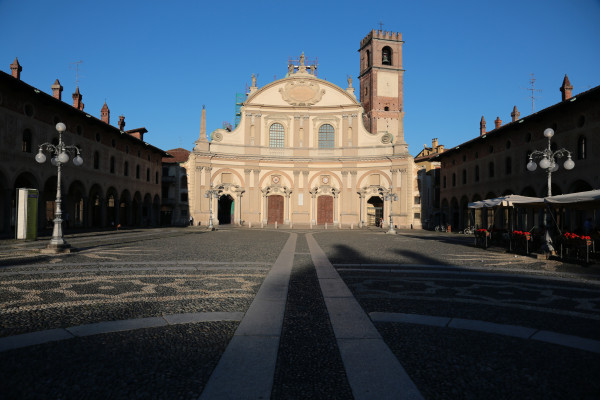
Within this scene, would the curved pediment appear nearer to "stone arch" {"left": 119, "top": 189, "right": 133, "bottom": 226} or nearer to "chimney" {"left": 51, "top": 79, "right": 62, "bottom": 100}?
"stone arch" {"left": 119, "top": 189, "right": 133, "bottom": 226}

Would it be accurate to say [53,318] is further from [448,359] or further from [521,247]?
[521,247]

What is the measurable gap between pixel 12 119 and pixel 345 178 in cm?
3274

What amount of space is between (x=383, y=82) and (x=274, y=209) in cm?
2664

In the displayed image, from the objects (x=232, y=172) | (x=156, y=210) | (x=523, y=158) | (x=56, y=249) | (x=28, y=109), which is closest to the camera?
(x=56, y=249)

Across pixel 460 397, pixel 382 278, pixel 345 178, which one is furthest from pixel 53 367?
pixel 345 178

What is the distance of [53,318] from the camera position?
4.92m

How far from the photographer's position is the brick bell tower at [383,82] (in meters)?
56.6

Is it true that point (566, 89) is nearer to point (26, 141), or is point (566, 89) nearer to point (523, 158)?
point (523, 158)

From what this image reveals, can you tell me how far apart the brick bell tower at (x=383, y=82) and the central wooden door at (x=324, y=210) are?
607 inches

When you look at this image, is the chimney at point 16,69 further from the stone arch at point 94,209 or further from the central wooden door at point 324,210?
the central wooden door at point 324,210

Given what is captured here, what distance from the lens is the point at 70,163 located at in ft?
90.5

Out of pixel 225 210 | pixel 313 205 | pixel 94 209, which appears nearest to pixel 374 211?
pixel 313 205

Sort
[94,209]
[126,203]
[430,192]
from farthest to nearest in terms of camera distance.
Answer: [430,192] < [126,203] < [94,209]

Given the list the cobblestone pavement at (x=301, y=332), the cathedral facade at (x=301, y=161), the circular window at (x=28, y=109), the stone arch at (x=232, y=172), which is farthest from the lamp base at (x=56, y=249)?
the stone arch at (x=232, y=172)
